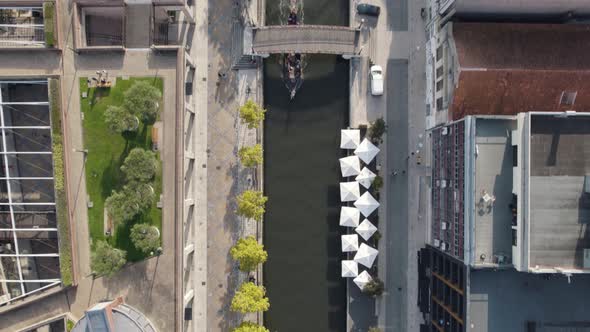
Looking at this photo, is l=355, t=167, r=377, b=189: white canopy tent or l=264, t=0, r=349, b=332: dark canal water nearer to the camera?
l=355, t=167, r=377, b=189: white canopy tent

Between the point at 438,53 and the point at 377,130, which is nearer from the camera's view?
the point at 438,53

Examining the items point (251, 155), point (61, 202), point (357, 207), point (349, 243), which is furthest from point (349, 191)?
point (61, 202)

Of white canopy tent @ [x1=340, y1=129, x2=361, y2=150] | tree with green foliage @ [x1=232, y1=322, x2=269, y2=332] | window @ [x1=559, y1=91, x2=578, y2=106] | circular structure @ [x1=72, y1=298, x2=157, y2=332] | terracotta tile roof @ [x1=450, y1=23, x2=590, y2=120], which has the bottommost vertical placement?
tree with green foliage @ [x1=232, y1=322, x2=269, y2=332]

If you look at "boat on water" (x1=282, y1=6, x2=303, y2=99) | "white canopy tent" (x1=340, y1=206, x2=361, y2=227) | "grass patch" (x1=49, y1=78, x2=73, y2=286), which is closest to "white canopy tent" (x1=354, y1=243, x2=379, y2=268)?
"white canopy tent" (x1=340, y1=206, x2=361, y2=227)

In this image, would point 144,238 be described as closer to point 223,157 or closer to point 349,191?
point 223,157

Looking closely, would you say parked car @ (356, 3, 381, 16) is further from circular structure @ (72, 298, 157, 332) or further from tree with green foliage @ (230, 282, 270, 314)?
circular structure @ (72, 298, 157, 332)

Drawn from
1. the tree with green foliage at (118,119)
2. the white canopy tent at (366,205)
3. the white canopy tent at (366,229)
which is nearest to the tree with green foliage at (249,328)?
the white canopy tent at (366,229)

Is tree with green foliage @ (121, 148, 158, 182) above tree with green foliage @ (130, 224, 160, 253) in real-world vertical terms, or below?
above
